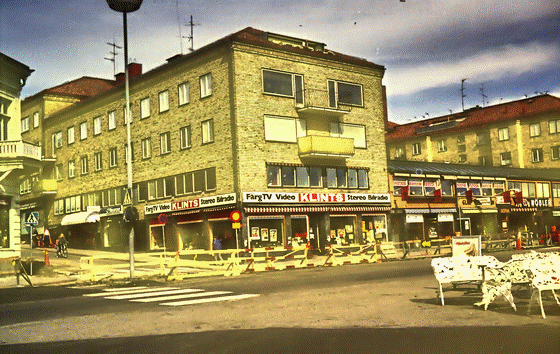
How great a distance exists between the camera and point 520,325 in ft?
30.0

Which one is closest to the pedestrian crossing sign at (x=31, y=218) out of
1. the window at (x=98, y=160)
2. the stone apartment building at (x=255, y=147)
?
the stone apartment building at (x=255, y=147)

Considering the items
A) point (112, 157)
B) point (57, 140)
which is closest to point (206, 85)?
point (112, 157)

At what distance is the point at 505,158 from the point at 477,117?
583cm

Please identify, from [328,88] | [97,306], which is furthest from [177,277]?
[328,88]

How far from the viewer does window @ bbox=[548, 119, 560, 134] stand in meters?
64.6

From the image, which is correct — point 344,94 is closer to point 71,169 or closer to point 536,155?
point 71,169

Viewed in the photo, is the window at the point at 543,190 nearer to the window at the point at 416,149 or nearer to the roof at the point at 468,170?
the roof at the point at 468,170

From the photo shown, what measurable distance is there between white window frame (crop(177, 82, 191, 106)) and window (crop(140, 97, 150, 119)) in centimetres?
396

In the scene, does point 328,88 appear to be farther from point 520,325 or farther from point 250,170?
point 520,325

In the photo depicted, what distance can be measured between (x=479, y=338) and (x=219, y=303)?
6783 mm

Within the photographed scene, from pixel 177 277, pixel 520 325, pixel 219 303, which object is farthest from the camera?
pixel 177 277

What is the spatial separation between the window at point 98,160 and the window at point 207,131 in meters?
14.4

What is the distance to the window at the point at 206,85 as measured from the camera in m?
39.2

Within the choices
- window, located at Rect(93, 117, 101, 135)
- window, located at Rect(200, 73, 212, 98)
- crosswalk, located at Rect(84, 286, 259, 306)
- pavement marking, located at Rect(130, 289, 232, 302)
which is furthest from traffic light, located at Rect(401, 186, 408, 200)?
pavement marking, located at Rect(130, 289, 232, 302)
